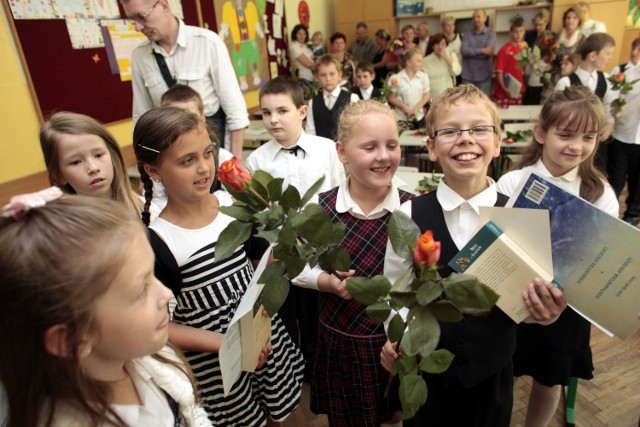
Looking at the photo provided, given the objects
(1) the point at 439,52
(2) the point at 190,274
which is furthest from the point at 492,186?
(1) the point at 439,52

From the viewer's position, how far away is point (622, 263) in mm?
823

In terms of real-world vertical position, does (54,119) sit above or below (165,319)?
above

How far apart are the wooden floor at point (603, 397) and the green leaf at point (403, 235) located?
1.49 metres

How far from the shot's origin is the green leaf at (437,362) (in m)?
0.69

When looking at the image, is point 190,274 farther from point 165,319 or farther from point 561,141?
point 561,141

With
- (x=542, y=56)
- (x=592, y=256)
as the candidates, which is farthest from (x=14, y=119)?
A: (x=542, y=56)

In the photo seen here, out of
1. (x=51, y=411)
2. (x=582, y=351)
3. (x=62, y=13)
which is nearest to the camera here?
(x=51, y=411)

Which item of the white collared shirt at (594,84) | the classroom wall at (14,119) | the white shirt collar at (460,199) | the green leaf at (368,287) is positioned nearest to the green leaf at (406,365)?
the green leaf at (368,287)

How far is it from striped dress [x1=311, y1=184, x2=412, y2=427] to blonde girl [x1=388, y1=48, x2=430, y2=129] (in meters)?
3.41

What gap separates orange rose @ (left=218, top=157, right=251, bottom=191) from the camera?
2.29 ft

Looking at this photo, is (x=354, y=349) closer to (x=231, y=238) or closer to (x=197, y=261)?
(x=197, y=261)

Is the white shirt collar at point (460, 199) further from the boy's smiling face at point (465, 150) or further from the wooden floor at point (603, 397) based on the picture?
the wooden floor at point (603, 397)

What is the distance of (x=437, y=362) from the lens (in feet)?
2.30

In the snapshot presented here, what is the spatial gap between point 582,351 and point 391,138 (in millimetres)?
1021
